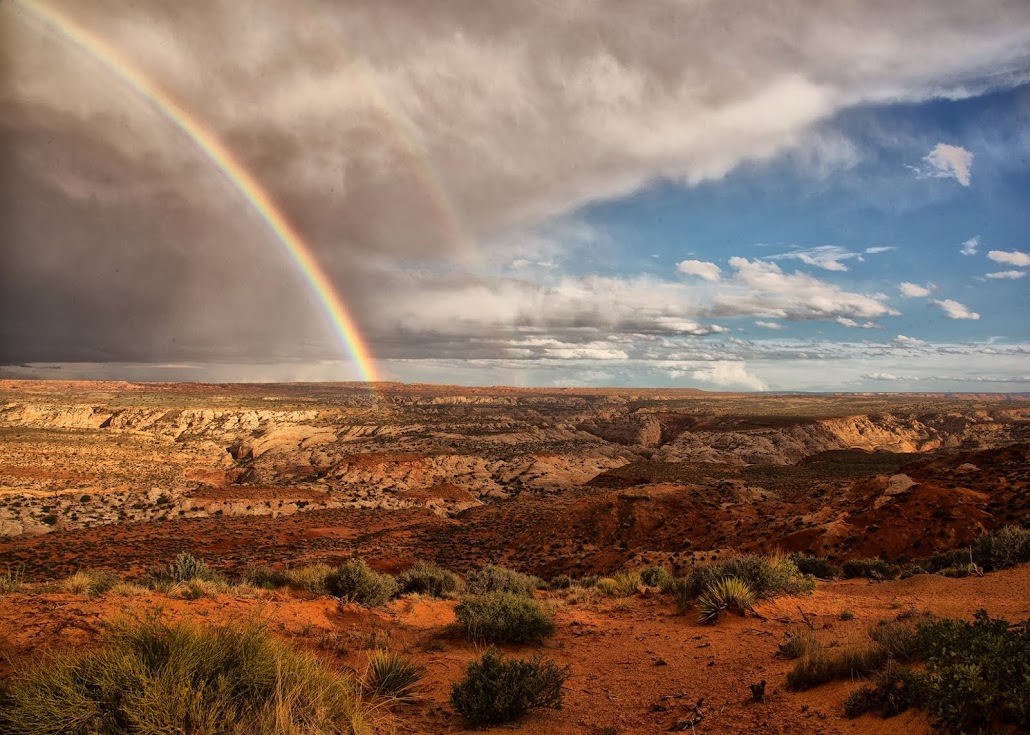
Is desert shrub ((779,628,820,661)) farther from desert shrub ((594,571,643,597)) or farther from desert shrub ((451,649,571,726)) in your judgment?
desert shrub ((594,571,643,597))

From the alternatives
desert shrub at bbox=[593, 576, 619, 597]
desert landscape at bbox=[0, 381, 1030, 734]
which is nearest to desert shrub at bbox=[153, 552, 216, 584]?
desert landscape at bbox=[0, 381, 1030, 734]

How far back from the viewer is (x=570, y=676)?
722cm

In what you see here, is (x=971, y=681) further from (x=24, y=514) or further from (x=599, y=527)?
(x=24, y=514)

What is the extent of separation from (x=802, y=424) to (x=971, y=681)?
77643mm

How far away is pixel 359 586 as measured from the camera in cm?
1148

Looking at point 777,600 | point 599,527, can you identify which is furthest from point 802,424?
point 777,600

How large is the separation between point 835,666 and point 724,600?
3928 millimetres

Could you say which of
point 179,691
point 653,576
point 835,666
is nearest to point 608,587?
point 653,576

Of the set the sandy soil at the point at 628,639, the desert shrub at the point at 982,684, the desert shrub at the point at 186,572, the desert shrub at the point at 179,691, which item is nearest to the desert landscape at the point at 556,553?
the sandy soil at the point at 628,639

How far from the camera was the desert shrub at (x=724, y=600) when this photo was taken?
9789mm

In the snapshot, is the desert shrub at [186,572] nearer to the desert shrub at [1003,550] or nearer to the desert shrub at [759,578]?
the desert shrub at [759,578]

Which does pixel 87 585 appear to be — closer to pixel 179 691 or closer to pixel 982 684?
pixel 179 691

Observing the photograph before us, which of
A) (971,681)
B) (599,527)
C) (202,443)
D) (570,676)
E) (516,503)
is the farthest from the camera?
(202,443)

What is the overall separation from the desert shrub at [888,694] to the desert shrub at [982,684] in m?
0.18
